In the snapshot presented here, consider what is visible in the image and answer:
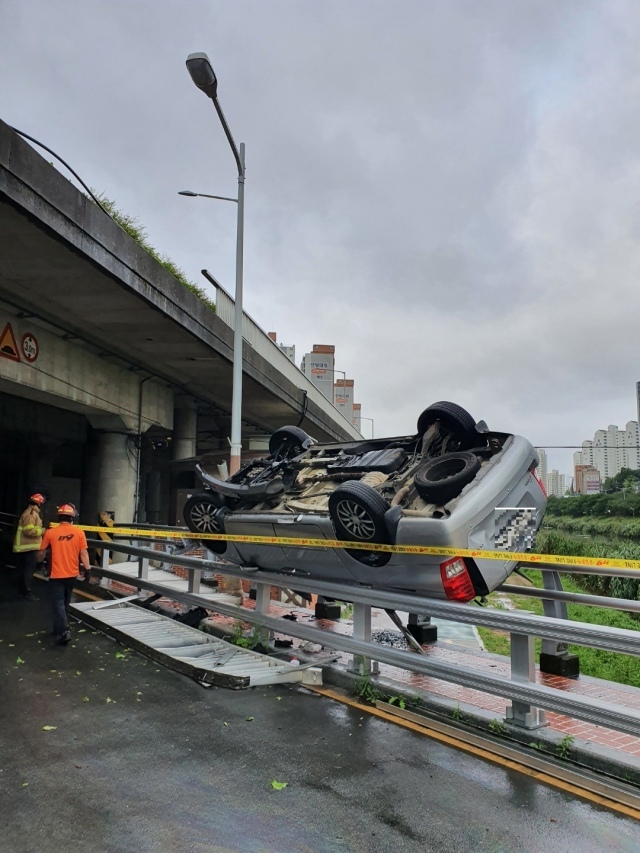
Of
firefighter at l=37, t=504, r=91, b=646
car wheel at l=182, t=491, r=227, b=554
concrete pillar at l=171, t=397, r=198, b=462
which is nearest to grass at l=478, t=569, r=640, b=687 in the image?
car wheel at l=182, t=491, r=227, b=554

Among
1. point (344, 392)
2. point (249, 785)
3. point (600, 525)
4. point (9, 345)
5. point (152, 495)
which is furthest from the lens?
point (344, 392)

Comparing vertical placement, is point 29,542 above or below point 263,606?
above

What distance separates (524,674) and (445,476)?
7.04 ft

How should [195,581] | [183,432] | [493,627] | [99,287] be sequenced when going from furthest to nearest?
[183,432] → [99,287] → [195,581] → [493,627]

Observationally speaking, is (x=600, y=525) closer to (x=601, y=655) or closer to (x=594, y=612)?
(x=594, y=612)

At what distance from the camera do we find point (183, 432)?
21.6 m

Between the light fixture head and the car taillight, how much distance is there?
856 centimetres

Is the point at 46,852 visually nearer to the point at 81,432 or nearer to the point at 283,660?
the point at 283,660

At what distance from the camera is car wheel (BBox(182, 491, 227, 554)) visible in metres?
8.34

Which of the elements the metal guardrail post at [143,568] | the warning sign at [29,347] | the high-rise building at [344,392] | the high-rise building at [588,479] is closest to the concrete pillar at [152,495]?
the warning sign at [29,347]

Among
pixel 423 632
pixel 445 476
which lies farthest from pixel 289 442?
pixel 423 632

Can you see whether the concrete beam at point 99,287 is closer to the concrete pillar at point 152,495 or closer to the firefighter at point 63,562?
the firefighter at point 63,562

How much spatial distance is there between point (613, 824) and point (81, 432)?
19.9m

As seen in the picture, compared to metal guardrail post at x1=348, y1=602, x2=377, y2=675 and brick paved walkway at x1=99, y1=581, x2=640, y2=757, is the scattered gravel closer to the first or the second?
brick paved walkway at x1=99, y1=581, x2=640, y2=757
